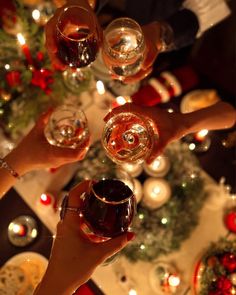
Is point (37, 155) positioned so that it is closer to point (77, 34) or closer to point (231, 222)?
point (77, 34)

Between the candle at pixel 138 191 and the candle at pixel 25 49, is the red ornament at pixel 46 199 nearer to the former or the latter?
the candle at pixel 138 191

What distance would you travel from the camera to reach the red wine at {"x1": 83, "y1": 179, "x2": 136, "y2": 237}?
0.89 metres

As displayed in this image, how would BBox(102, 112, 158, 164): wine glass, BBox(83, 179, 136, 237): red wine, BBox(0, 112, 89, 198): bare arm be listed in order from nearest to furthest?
BBox(83, 179, 136, 237): red wine → BBox(102, 112, 158, 164): wine glass → BBox(0, 112, 89, 198): bare arm

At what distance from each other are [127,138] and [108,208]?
224mm

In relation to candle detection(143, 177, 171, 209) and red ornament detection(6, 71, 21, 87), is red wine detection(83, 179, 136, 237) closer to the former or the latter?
candle detection(143, 177, 171, 209)

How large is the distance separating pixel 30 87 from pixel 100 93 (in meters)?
0.24

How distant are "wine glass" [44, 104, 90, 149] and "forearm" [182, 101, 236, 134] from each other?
30cm

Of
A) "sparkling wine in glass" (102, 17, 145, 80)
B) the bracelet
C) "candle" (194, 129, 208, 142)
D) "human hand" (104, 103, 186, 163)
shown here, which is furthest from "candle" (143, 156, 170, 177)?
the bracelet

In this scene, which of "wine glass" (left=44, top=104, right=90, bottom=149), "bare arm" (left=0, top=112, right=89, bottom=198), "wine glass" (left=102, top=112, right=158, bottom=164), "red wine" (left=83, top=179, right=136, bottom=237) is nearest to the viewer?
"red wine" (left=83, top=179, right=136, bottom=237)

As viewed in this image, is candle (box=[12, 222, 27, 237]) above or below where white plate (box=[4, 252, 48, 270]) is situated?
above

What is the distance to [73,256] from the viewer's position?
934 mm

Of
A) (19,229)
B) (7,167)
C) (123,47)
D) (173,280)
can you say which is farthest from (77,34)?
(173,280)

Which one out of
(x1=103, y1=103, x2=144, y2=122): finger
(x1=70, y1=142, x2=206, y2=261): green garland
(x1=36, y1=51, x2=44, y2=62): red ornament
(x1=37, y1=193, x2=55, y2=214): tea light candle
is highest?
(x1=36, y1=51, x2=44, y2=62): red ornament

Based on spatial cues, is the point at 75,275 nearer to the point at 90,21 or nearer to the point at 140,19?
the point at 90,21
